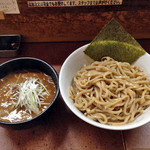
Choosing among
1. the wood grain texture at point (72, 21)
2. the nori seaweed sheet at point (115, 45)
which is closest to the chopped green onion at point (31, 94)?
the nori seaweed sheet at point (115, 45)

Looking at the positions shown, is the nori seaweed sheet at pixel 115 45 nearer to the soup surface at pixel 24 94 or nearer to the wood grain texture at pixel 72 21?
the wood grain texture at pixel 72 21

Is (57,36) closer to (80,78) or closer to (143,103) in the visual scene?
(80,78)

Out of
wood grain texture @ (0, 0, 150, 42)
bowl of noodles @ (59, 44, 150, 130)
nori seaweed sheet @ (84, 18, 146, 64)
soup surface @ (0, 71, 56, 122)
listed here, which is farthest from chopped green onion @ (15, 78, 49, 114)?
wood grain texture @ (0, 0, 150, 42)

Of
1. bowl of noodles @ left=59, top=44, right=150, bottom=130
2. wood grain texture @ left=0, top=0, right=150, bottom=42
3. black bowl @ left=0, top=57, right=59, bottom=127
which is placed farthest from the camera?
wood grain texture @ left=0, top=0, right=150, bottom=42

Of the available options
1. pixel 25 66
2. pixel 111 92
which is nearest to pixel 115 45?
pixel 111 92

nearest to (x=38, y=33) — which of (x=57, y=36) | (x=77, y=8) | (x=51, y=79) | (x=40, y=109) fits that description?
(x=57, y=36)

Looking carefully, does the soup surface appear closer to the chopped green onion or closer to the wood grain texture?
the chopped green onion
